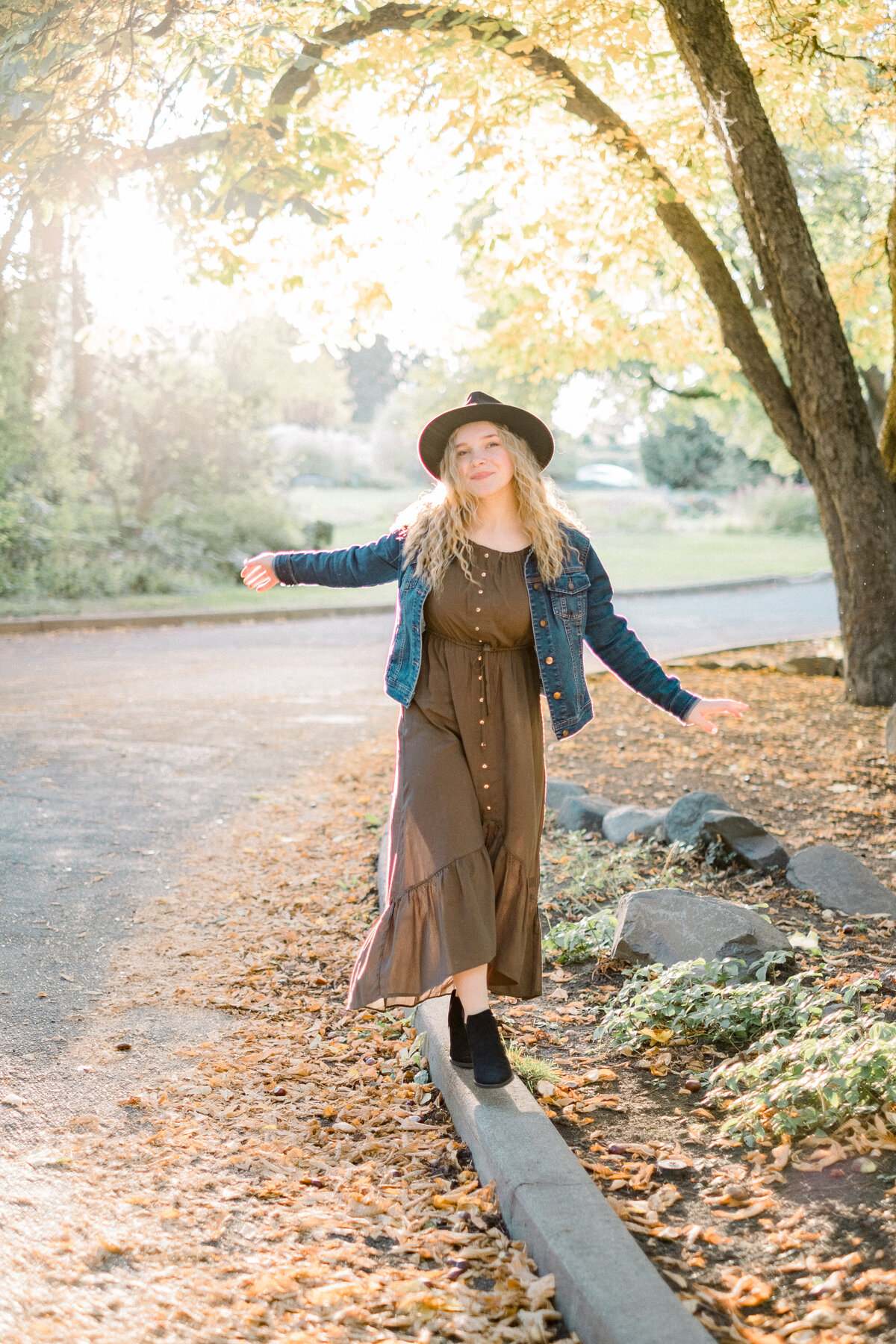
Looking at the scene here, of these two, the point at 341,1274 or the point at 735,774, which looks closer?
the point at 341,1274

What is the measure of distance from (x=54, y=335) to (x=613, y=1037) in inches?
739

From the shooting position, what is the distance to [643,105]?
1020cm

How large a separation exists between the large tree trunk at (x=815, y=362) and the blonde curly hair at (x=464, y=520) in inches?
207

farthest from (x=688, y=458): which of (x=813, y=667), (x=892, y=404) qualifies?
(x=892, y=404)

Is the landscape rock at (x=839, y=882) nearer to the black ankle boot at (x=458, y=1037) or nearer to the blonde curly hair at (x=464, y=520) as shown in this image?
the black ankle boot at (x=458, y=1037)

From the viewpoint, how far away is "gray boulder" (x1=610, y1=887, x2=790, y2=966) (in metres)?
4.12

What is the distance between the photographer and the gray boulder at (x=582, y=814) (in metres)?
6.08

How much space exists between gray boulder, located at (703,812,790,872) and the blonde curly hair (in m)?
2.30

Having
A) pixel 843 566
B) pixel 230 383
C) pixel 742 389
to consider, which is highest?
pixel 230 383

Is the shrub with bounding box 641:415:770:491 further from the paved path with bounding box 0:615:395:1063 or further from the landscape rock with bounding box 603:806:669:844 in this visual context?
the landscape rock with bounding box 603:806:669:844

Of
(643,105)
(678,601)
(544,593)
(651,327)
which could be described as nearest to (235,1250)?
(544,593)

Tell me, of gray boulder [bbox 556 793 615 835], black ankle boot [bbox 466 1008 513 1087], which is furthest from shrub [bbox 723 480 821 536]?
black ankle boot [bbox 466 1008 513 1087]

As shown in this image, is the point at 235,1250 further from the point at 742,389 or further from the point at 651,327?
the point at 742,389

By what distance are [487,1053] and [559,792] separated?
10.8 feet
